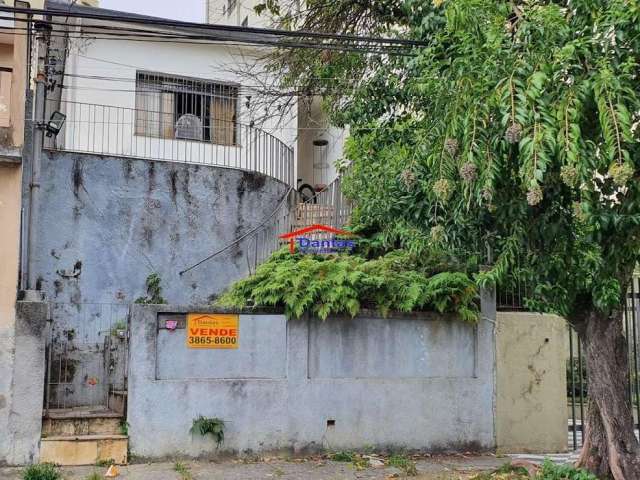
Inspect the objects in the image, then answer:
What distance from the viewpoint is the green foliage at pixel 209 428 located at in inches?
335

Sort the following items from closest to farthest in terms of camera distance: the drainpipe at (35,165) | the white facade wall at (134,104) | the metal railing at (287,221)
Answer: the drainpipe at (35,165) → the metal railing at (287,221) → the white facade wall at (134,104)

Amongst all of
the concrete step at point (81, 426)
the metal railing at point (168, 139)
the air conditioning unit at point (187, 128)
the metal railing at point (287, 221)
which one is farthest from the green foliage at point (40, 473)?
the air conditioning unit at point (187, 128)

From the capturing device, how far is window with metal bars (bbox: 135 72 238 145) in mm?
14898

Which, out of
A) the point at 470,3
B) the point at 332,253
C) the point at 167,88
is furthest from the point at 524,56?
the point at 167,88

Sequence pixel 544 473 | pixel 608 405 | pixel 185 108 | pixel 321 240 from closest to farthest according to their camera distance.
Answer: pixel 608 405 → pixel 544 473 → pixel 321 240 → pixel 185 108

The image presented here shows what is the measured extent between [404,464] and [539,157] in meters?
4.74

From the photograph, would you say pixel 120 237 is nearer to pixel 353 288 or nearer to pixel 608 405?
pixel 353 288

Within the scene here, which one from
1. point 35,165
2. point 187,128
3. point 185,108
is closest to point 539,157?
point 35,165

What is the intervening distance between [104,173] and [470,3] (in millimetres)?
6769

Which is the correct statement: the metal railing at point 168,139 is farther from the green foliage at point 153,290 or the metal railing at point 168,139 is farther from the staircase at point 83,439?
the staircase at point 83,439

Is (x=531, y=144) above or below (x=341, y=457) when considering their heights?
above

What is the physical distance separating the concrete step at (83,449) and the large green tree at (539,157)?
14.2 feet

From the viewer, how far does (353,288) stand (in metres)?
9.16

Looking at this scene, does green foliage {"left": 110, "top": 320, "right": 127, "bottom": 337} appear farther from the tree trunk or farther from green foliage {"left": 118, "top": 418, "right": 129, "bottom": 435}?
the tree trunk
